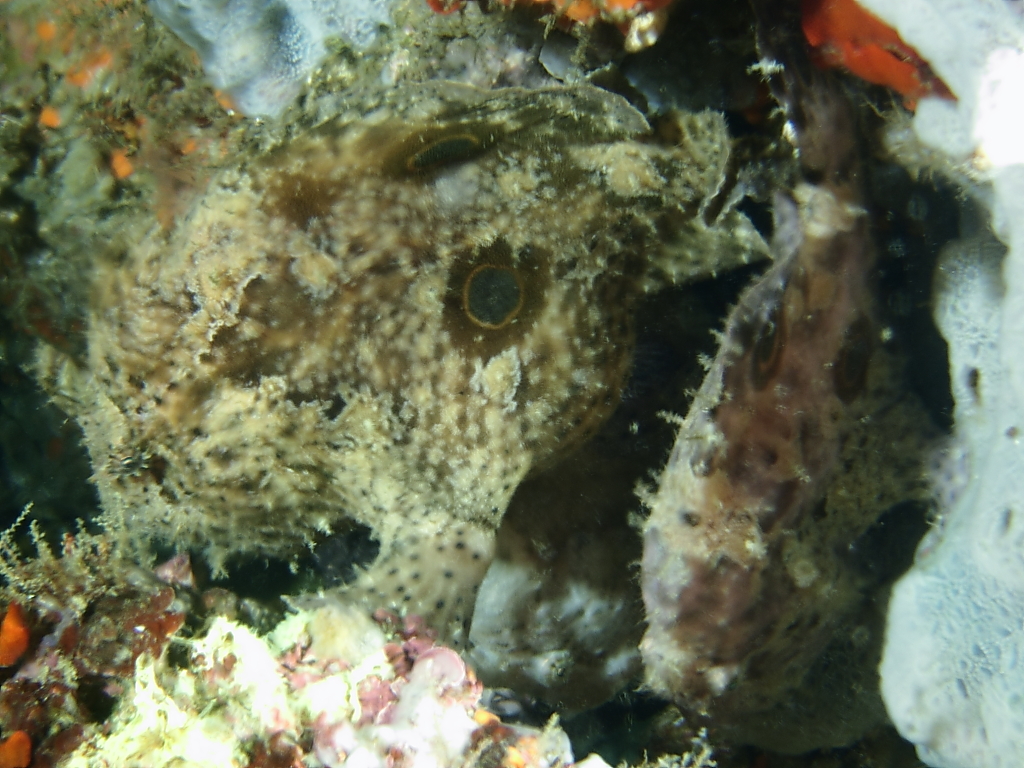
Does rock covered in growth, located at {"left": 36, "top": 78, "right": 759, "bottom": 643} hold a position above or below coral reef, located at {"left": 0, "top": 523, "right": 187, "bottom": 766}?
above

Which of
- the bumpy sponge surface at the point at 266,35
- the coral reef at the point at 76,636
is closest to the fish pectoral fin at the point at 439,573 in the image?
the coral reef at the point at 76,636

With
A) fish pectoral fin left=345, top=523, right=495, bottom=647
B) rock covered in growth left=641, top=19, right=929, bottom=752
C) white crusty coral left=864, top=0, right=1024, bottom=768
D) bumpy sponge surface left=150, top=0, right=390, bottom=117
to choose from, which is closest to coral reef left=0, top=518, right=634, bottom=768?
fish pectoral fin left=345, top=523, right=495, bottom=647

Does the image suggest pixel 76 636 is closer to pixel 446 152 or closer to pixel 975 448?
pixel 446 152

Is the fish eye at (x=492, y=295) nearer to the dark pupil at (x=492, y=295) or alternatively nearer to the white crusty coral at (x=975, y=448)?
the dark pupil at (x=492, y=295)

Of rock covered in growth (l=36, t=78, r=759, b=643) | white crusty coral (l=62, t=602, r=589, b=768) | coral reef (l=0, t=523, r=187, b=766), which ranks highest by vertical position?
rock covered in growth (l=36, t=78, r=759, b=643)

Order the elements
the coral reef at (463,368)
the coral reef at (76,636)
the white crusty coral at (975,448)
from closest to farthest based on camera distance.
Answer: the white crusty coral at (975,448), the coral reef at (76,636), the coral reef at (463,368)

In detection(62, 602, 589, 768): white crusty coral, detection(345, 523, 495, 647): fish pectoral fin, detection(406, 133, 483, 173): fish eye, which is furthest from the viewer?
detection(345, 523, 495, 647): fish pectoral fin

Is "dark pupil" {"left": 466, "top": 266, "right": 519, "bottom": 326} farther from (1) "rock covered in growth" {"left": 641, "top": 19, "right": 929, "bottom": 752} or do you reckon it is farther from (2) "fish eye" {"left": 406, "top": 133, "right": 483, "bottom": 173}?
(1) "rock covered in growth" {"left": 641, "top": 19, "right": 929, "bottom": 752}

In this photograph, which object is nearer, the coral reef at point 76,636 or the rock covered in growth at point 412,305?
the coral reef at point 76,636
